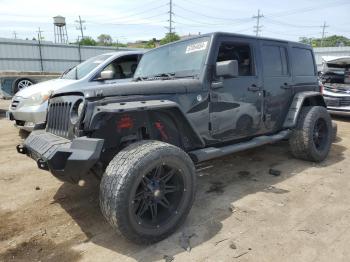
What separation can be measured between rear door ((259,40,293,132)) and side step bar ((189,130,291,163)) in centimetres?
18

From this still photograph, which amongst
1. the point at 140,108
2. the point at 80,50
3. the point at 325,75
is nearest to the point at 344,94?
the point at 325,75

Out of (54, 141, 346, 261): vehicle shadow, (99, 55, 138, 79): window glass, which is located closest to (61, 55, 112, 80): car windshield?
(99, 55, 138, 79): window glass

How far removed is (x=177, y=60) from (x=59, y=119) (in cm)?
161

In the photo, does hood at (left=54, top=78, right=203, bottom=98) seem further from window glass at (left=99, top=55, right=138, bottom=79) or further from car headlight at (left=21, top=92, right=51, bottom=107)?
window glass at (left=99, top=55, right=138, bottom=79)

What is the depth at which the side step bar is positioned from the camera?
3.54 metres

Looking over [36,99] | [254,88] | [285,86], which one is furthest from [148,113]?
[36,99]

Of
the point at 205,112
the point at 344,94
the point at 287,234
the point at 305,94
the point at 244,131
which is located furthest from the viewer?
the point at 344,94

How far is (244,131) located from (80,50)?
21.1m

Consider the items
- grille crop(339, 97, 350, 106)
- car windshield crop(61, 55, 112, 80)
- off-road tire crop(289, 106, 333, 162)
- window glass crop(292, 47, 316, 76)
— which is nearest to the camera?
off-road tire crop(289, 106, 333, 162)

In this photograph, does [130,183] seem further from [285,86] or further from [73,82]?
[73,82]

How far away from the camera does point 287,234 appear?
2982mm

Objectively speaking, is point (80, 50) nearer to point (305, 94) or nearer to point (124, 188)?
point (305, 94)

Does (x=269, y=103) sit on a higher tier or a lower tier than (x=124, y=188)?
higher

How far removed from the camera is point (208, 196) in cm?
387
